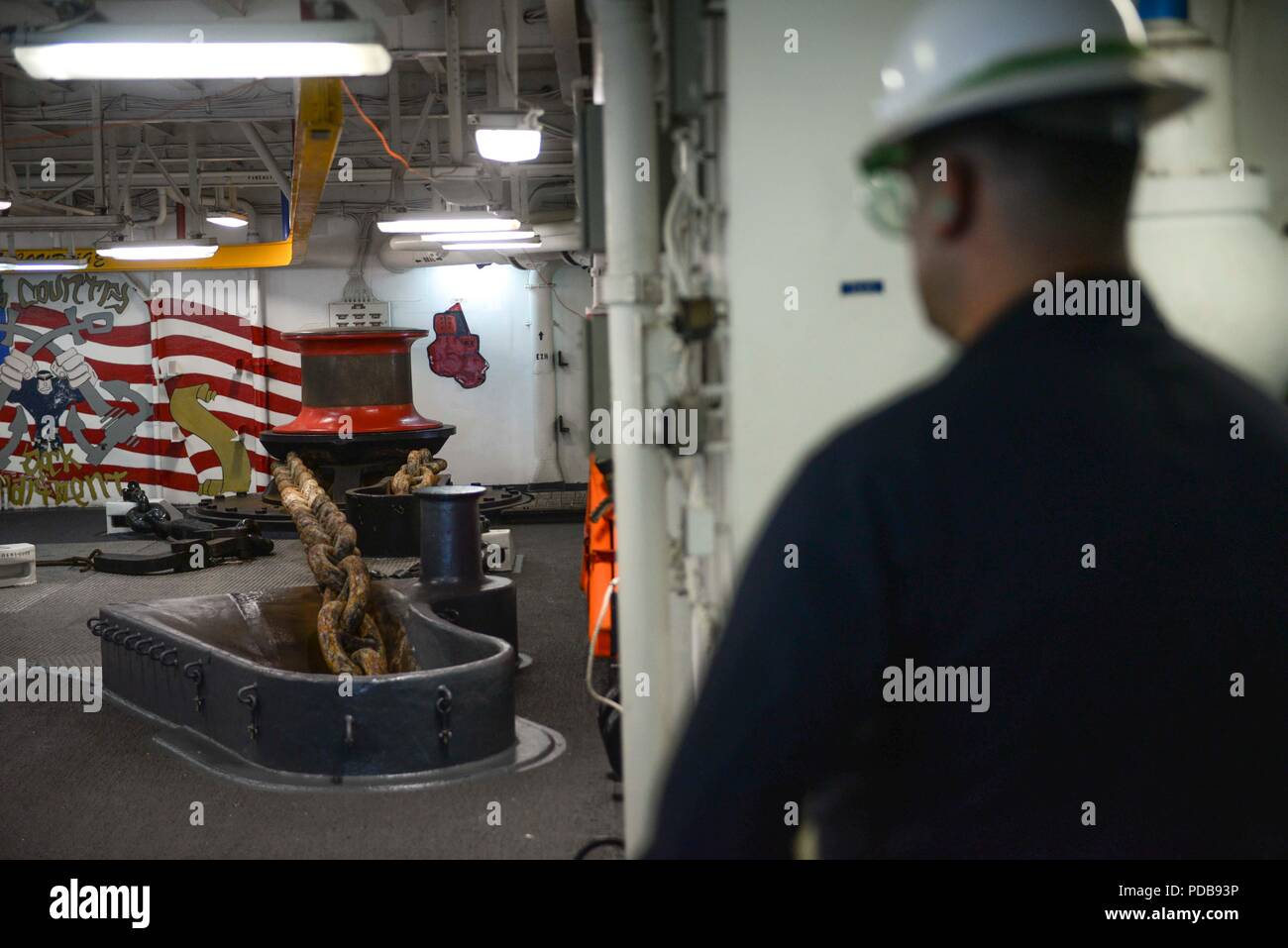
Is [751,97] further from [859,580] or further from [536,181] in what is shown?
[536,181]

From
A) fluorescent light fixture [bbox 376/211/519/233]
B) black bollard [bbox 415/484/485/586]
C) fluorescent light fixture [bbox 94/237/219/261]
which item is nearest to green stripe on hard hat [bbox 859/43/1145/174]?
Answer: black bollard [bbox 415/484/485/586]

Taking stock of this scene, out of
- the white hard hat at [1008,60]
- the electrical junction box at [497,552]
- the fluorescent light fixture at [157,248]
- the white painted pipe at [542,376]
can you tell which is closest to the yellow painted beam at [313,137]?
the fluorescent light fixture at [157,248]

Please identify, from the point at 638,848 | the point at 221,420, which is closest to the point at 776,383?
the point at 638,848

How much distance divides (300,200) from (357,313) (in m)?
4.58

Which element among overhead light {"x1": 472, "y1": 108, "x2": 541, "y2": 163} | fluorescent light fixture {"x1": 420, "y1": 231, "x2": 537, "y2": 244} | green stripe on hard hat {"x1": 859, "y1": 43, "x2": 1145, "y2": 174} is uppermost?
fluorescent light fixture {"x1": 420, "y1": 231, "x2": 537, "y2": 244}

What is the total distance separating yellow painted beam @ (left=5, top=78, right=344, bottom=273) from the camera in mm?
5074

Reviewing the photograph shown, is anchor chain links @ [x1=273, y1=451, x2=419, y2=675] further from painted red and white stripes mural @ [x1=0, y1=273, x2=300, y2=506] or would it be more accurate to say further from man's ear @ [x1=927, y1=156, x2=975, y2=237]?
painted red and white stripes mural @ [x1=0, y1=273, x2=300, y2=506]

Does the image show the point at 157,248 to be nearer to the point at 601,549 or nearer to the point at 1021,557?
the point at 601,549

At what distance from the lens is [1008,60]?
142 cm

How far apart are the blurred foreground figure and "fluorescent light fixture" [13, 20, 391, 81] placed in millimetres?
2082

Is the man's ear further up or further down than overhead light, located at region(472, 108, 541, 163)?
further down

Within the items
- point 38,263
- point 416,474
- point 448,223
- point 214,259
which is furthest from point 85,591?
point 214,259

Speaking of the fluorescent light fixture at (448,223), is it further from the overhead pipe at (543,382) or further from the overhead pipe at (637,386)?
the overhead pipe at (637,386)

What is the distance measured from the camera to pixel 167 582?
326 inches
